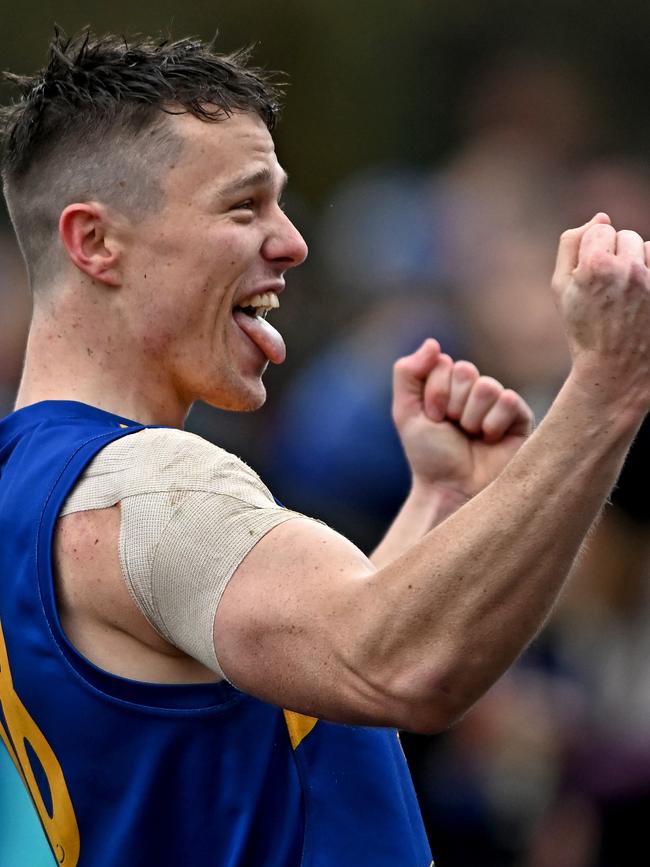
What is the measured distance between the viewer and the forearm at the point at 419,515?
301cm

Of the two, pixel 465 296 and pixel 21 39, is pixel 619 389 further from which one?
pixel 21 39

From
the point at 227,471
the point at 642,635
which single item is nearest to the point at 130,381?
the point at 227,471

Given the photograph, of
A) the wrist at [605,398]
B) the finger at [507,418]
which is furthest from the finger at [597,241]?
the finger at [507,418]

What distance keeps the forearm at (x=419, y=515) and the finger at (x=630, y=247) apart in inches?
48.2

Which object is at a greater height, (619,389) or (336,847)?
(619,389)

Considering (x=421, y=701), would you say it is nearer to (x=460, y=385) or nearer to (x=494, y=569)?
(x=494, y=569)

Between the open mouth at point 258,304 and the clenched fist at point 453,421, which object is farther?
the clenched fist at point 453,421

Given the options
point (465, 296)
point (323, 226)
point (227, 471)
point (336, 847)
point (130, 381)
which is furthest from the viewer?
point (323, 226)

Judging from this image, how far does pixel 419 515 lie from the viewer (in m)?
3.05

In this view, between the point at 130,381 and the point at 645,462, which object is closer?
the point at 130,381

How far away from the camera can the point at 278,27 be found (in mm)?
7145

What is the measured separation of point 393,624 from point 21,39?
19.8 feet

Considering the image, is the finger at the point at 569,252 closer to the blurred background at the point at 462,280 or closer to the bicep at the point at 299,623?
the bicep at the point at 299,623

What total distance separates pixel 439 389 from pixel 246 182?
0.67 meters
